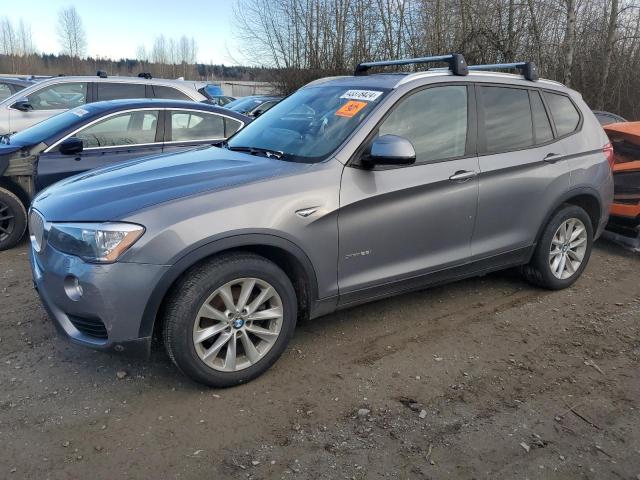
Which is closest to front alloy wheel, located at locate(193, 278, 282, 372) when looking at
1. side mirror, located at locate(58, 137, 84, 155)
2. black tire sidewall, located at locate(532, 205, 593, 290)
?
black tire sidewall, located at locate(532, 205, 593, 290)

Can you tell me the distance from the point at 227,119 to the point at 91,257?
4227 millimetres

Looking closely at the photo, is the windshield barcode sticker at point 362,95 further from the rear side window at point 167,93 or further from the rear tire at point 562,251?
the rear side window at point 167,93

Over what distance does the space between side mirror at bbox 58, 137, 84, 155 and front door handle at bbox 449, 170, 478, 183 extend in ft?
12.9

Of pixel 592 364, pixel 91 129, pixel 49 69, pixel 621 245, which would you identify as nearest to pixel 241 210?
pixel 592 364

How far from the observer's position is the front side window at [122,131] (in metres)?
5.82

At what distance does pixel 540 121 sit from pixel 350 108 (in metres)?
1.78

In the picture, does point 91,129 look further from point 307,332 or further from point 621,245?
point 621,245

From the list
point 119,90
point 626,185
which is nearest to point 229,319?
point 626,185

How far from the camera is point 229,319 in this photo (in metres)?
3.05

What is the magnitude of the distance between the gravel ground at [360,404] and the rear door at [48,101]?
18.8ft

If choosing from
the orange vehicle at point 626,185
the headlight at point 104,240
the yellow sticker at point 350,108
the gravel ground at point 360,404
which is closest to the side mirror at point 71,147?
the gravel ground at point 360,404

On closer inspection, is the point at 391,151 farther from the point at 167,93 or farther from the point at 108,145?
the point at 167,93

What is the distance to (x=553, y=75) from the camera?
47.7 feet

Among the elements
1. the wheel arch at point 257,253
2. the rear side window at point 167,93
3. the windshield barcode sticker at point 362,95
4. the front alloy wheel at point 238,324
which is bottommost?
the front alloy wheel at point 238,324
